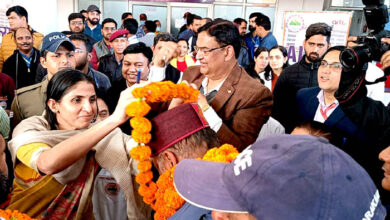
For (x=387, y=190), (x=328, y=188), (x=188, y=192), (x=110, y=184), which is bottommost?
(x=110, y=184)

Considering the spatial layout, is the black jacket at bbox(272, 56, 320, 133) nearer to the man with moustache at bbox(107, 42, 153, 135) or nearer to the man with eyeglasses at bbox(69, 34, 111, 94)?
the man with moustache at bbox(107, 42, 153, 135)

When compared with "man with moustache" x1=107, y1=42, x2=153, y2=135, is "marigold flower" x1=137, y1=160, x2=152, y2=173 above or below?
below

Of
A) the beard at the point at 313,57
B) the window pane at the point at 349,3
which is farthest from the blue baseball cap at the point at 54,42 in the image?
the window pane at the point at 349,3

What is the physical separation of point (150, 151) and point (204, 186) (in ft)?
1.70

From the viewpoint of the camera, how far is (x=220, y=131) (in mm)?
1828

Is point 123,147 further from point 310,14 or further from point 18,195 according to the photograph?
point 310,14

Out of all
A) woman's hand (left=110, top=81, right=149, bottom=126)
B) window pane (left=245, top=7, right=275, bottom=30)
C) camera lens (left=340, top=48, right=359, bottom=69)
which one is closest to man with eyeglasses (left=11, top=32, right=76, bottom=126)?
woman's hand (left=110, top=81, right=149, bottom=126)

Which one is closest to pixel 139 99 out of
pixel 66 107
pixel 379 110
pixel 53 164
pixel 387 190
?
pixel 53 164

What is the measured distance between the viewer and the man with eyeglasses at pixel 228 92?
1.85 meters

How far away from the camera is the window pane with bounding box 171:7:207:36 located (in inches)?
403

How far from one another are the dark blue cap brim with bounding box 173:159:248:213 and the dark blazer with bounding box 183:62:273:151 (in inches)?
34.5

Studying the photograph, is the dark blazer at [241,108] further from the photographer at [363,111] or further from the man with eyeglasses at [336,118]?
the photographer at [363,111]

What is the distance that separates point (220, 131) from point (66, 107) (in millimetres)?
872

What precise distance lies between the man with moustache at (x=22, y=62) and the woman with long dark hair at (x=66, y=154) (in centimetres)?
252
